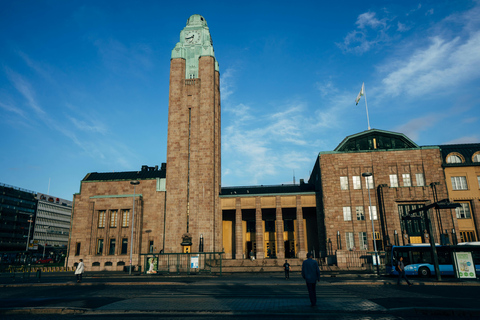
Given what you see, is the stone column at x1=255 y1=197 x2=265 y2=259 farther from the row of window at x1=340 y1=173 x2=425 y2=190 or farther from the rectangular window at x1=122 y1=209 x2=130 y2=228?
→ the rectangular window at x1=122 y1=209 x2=130 y2=228

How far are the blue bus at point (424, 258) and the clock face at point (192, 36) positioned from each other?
45808 millimetres

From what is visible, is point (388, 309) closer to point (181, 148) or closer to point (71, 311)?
point (71, 311)

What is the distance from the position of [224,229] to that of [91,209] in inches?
876

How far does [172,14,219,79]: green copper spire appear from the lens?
5484cm

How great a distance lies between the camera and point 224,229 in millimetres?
55812

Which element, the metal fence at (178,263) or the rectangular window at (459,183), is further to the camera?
the rectangular window at (459,183)

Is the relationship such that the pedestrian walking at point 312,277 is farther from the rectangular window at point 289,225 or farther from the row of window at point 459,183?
the rectangular window at point 289,225

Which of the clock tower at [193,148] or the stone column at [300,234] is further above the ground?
A: the clock tower at [193,148]

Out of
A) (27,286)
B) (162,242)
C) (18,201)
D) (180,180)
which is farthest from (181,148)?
(18,201)

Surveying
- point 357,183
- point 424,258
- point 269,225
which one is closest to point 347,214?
point 357,183

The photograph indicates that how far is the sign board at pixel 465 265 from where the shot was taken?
2252 cm

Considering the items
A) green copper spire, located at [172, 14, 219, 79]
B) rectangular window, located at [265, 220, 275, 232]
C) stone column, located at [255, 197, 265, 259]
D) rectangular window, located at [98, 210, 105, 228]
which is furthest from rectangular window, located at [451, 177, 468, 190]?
rectangular window, located at [98, 210, 105, 228]

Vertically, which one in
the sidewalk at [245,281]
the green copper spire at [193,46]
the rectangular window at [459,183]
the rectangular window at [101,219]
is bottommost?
the sidewalk at [245,281]

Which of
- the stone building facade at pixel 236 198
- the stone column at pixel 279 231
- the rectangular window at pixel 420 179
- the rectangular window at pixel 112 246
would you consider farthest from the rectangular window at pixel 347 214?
the rectangular window at pixel 112 246
